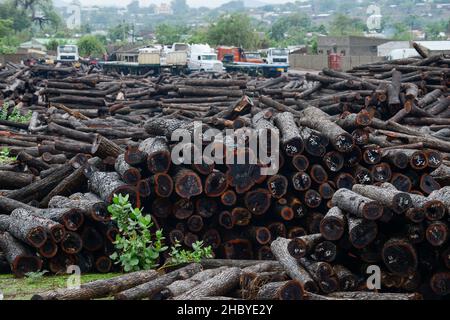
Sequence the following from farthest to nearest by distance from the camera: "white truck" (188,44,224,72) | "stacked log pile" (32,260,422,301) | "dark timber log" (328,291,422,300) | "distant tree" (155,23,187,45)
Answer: "distant tree" (155,23,187,45)
"white truck" (188,44,224,72)
"dark timber log" (328,291,422,300)
"stacked log pile" (32,260,422,301)

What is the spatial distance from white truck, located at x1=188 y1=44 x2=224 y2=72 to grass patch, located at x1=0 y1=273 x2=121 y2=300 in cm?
3961

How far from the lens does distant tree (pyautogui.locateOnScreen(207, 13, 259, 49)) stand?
97.2 meters

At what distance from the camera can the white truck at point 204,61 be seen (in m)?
50.2

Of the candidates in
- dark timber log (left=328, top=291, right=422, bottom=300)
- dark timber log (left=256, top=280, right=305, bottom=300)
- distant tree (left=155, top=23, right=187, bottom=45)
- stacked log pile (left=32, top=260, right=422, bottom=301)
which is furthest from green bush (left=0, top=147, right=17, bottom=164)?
distant tree (left=155, top=23, right=187, bottom=45)

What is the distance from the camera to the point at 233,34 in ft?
321

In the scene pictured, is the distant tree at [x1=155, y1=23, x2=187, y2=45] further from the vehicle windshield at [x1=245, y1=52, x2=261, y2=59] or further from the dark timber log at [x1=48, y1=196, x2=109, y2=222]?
the dark timber log at [x1=48, y1=196, x2=109, y2=222]

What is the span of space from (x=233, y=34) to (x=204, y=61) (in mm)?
47560

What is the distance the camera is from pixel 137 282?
9.05 metres

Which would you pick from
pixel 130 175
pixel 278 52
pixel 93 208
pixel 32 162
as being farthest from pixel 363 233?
pixel 278 52

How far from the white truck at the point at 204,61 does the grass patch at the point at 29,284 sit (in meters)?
39.6

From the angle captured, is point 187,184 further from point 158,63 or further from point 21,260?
point 158,63

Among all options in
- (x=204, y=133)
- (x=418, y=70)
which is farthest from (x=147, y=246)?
(x=418, y=70)

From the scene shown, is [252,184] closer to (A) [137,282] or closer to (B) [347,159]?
(B) [347,159]
